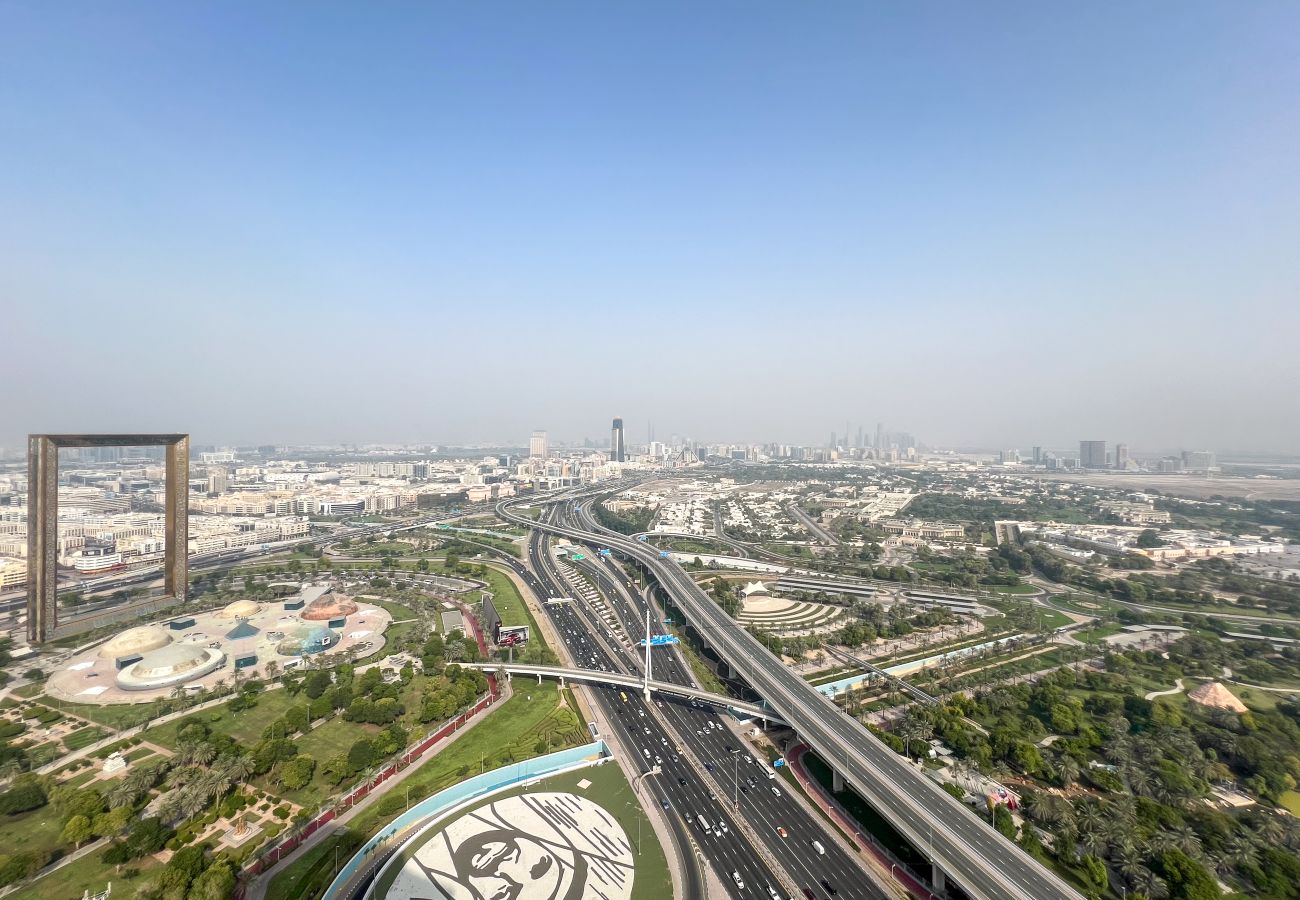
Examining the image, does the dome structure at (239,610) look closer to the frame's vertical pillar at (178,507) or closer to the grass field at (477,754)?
the frame's vertical pillar at (178,507)

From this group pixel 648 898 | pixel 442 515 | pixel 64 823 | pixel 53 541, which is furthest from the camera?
pixel 442 515

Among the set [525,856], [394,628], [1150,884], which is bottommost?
[525,856]

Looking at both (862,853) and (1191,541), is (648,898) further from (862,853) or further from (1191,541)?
(1191,541)

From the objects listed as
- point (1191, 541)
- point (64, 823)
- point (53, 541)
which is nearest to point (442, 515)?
point (53, 541)

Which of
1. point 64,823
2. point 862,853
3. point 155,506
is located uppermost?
point 155,506

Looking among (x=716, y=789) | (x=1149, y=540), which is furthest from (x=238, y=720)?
(x=1149, y=540)

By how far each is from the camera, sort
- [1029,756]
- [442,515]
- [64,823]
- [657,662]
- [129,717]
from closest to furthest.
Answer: [64,823], [1029,756], [129,717], [657,662], [442,515]

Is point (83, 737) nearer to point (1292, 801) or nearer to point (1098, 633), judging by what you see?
point (1292, 801)
